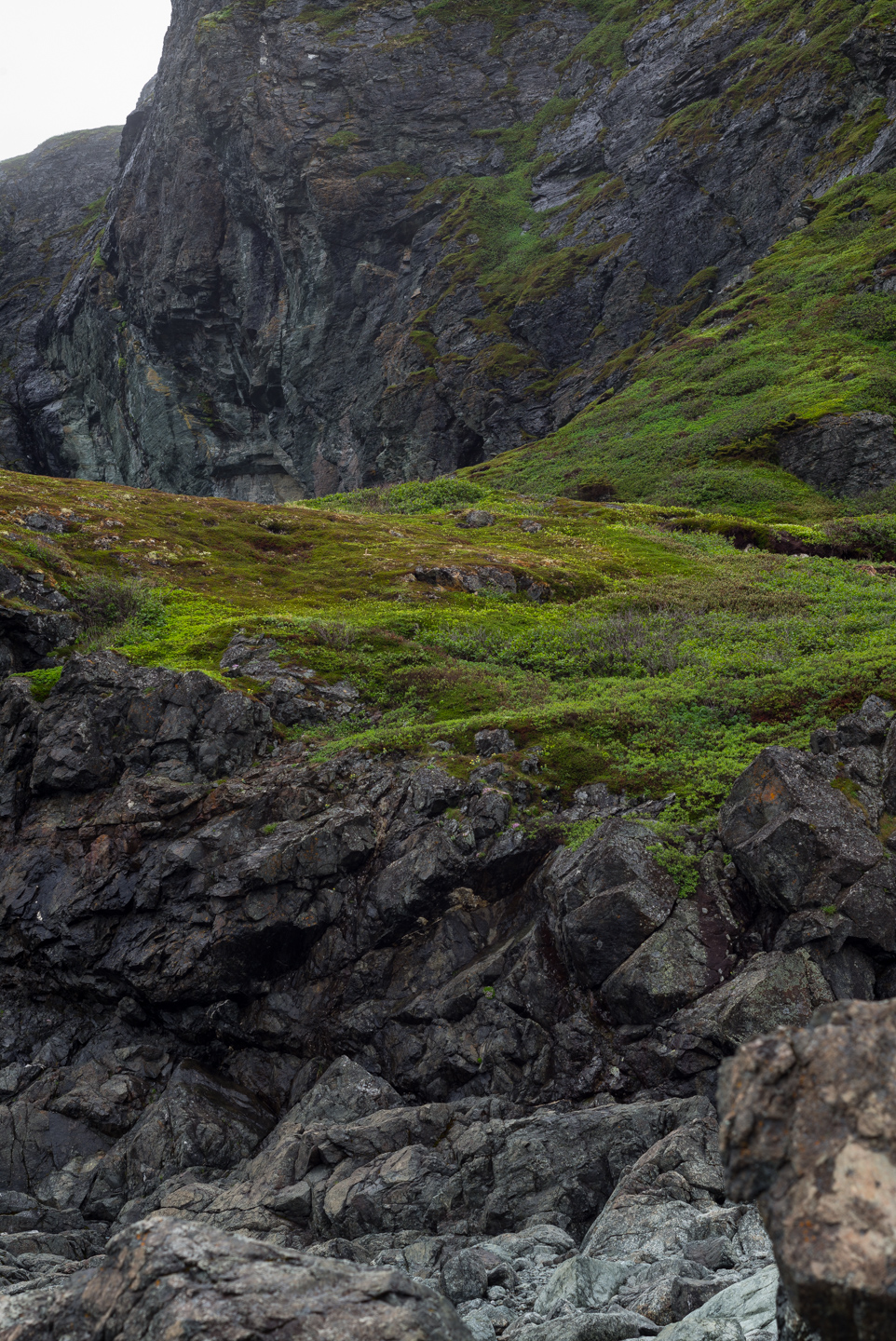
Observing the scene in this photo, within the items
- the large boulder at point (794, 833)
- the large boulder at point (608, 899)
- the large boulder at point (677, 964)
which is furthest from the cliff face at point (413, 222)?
the large boulder at point (677, 964)

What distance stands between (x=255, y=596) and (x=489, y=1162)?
30.2 m

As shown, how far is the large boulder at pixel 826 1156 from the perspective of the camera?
488 centimetres

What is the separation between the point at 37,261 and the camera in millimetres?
169750

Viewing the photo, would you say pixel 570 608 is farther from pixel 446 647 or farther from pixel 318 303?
pixel 318 303

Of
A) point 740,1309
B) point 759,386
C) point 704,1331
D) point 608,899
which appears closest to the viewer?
point 704,1331

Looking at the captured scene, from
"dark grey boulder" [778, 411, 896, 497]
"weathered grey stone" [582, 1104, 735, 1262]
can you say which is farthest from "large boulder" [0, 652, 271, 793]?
"dark grey boulder" [778, 411, 896, 497]

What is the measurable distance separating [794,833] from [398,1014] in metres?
7.89

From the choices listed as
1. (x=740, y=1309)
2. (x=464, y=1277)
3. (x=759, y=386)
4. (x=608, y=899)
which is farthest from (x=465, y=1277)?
(x=759, y=386)

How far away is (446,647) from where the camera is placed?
30.5 m

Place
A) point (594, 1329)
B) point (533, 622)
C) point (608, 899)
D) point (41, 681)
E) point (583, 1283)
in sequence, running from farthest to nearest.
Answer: point (533, 622)
point (41, 681)
point (608, 899)
point (583, 1283)
point (594, 1329)

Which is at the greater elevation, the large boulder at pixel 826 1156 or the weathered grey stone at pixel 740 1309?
the large boulder at pixel 826 1156

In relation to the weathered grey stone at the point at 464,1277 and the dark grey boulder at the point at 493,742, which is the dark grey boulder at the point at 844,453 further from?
the weathered grey stone at the point at 464,1277

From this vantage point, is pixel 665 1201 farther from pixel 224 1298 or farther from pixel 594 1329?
pixel 224 1298

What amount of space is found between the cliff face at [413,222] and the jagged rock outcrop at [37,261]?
648cm
